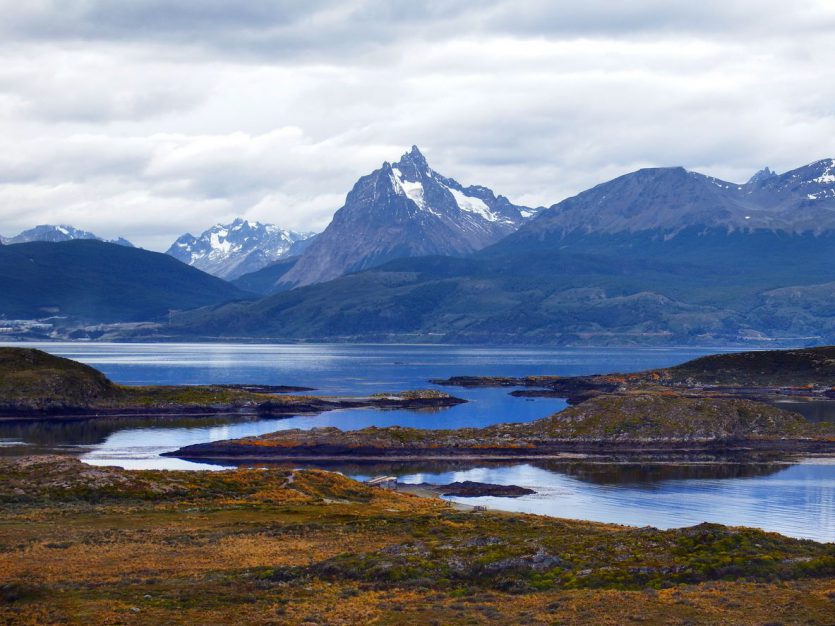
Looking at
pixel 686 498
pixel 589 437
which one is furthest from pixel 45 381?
pixel 686 498

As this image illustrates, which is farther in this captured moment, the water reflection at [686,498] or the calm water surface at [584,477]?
the calm water surface at [584,477]

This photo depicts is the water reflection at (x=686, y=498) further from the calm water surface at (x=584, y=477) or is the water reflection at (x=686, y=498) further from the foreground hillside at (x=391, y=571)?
the foreground hillside at (x=391, y=571)

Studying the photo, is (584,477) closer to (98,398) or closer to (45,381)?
(98,398)

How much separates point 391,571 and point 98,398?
135 m

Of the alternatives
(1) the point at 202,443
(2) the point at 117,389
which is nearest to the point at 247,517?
(1) the point at 202,443

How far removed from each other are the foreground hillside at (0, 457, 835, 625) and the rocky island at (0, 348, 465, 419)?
10280 cm

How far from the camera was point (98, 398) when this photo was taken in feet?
569

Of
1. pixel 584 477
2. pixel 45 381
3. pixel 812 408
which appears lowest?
pixel 584 477

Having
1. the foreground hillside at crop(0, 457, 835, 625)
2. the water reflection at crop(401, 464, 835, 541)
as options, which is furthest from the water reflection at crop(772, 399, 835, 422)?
the foreground hillside at crop(0, 457, 835, 625)

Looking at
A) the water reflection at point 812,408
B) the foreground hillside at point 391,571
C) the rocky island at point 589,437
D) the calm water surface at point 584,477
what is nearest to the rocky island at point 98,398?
the calm water surface at point 584,477

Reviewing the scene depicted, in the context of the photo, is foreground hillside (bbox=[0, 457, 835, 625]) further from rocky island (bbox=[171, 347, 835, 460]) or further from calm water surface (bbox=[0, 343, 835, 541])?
rocky island (bbox=[171, 347, 835, 460])

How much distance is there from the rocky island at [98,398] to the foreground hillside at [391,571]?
102797 millimetres

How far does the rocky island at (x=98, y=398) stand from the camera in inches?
6590

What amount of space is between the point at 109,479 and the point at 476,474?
41.3 meters
